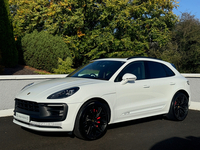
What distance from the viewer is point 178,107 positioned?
708 centimetres

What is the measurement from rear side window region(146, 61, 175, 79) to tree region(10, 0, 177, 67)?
12435mm

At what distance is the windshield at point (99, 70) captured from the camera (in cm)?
605

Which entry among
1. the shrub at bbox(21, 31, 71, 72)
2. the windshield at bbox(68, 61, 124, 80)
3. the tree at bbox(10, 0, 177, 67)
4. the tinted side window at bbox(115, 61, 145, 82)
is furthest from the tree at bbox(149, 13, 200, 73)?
the windshield at bbox(68, 61, 124, 80)

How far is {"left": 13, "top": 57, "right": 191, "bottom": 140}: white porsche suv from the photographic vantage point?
4902mm

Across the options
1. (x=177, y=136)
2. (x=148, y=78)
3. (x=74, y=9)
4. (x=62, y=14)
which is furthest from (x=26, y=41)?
(x=177, y=136)

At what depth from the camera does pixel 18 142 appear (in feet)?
17.0

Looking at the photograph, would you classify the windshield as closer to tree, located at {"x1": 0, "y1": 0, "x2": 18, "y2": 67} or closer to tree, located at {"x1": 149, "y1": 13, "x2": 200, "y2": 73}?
tree, located at {"x1": 0, "y1": 0, "x2": 18, "y2": 67}

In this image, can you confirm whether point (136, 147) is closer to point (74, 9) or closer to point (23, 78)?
point (23, 78)

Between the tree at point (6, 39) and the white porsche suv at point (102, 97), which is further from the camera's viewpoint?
the tree at point (6, 39)

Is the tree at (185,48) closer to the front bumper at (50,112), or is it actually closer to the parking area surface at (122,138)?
the parking area surface at (122,138)

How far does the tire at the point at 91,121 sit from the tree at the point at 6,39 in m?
10.4

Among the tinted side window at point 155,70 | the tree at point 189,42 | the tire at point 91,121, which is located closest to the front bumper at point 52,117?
the tire at point 91,121

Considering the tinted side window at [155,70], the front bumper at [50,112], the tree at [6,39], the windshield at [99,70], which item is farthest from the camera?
the tree at [6,39]

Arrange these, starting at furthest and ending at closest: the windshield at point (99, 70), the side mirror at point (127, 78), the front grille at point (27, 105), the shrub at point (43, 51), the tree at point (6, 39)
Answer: the shrub at point (43, 51), the tree at point (6, 39), the windshield at point (99, 70), the side mirror at point (127, 78), the front grille at point (27, 105)
